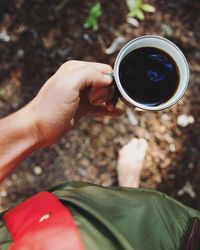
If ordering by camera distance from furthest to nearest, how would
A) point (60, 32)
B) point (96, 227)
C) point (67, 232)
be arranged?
point (60, 32)
point (96, 227)
point (67, 232)

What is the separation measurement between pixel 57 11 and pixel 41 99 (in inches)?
35.2

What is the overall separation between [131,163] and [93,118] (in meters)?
0.32

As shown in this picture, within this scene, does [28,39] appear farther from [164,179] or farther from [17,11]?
[164,179]

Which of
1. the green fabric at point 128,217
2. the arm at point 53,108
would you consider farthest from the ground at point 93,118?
the arm at point 53,108

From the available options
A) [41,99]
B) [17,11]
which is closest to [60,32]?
[17,11]

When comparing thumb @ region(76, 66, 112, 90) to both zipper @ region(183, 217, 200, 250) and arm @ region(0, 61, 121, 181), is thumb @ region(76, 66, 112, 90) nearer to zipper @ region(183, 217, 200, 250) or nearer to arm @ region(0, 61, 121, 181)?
arm @ region(0, 61, 121, 181)

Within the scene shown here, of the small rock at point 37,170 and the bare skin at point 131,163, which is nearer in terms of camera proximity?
the bare skin at point 131,163

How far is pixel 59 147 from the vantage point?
2277 millimetres

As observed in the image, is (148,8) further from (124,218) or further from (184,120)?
(124,218)

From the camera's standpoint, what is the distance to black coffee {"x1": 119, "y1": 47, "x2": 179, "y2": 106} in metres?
1.49

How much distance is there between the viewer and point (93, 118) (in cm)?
226

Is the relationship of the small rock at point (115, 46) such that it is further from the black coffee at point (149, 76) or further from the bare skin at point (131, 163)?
the black coffee at point (149, 76)

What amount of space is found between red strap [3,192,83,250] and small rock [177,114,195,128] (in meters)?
0.86

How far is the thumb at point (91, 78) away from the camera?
1.46 metres
